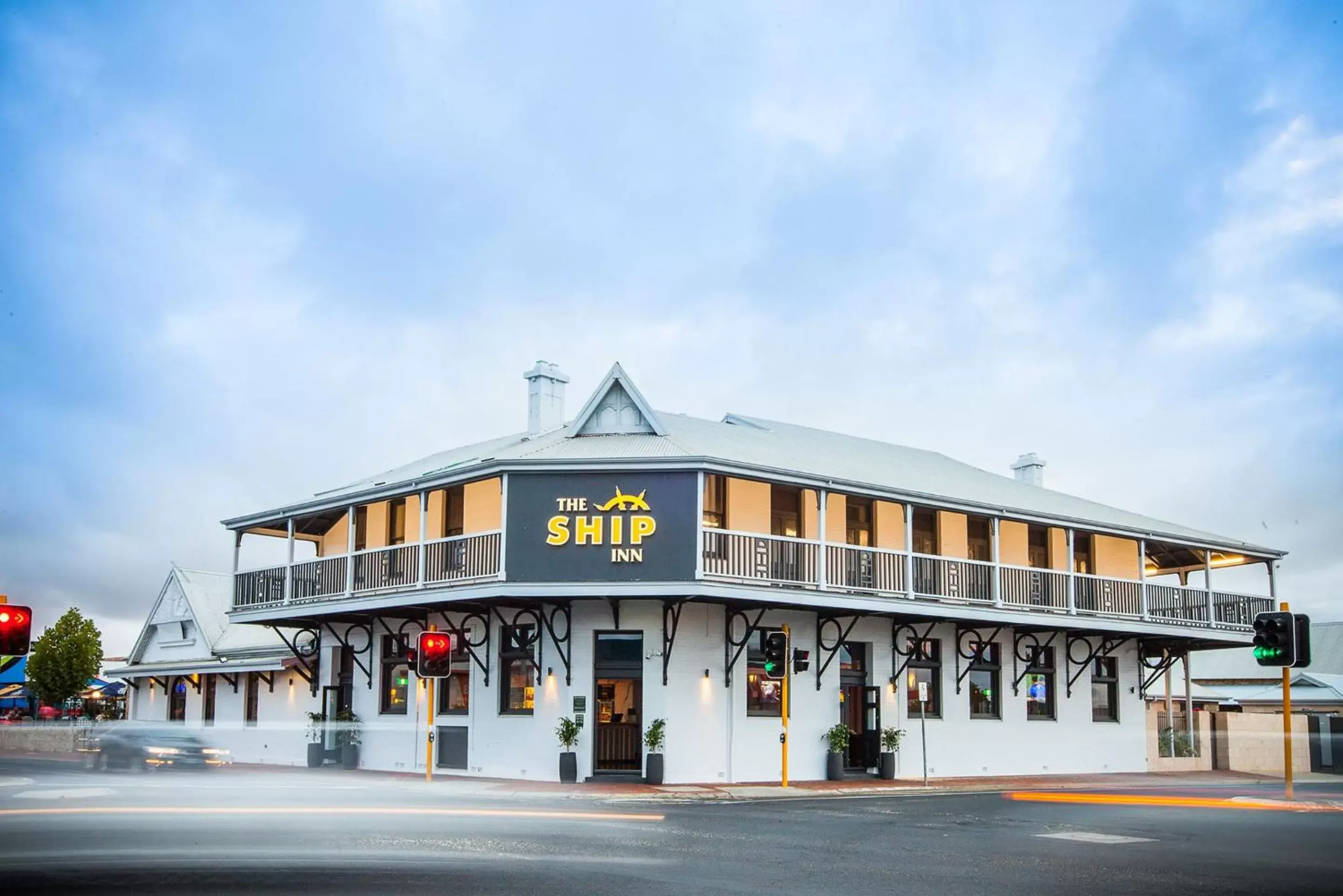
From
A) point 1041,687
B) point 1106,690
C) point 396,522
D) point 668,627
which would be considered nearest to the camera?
point 668,627

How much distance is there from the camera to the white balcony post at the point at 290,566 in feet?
100

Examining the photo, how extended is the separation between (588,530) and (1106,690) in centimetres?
1666

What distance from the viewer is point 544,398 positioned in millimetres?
32812

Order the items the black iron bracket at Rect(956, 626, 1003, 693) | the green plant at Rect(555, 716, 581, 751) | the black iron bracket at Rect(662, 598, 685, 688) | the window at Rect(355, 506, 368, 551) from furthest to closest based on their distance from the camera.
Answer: the window at Rect(355, 506, 368, 551)
the black iron bracket at Rect(956, 626, 1003, 693)
the black iron bracket at Rect(662, 598, 685, 688)
the green plant at Rect(555, 716, 581, 751)

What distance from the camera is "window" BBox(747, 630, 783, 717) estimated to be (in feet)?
88.4

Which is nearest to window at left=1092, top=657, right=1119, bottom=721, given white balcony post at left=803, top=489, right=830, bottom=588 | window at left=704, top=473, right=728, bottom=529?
white balcony post at left=803, top=489, right=830, bottom=588

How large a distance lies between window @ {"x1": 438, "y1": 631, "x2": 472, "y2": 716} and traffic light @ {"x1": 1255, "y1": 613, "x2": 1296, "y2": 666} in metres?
15.4

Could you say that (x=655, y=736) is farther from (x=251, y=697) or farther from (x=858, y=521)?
(x=251, y=697)

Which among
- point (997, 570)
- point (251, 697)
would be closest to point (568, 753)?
point (997, 570)

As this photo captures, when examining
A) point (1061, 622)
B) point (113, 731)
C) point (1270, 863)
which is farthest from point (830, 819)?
point (113, 731)

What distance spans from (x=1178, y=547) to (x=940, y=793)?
45.3 feet

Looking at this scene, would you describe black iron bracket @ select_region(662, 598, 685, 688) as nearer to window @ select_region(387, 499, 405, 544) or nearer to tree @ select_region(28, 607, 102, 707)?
window @ select_region(387, 499, 405, 544)

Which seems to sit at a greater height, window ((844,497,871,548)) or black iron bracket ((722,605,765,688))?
window ((844,497,871,548))

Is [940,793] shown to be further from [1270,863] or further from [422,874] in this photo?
[422,874]
